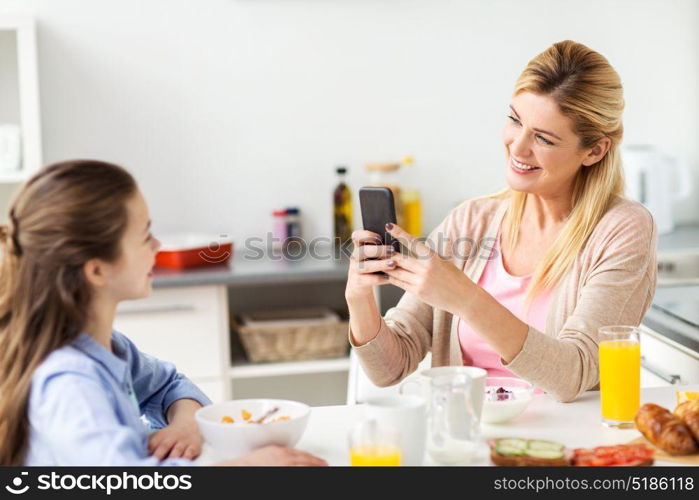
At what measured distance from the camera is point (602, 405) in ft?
4.83

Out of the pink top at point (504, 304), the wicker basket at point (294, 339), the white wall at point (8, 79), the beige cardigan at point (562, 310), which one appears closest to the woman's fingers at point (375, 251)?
the beige cardigan at point (562, 310)

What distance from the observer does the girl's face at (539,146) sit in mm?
1851

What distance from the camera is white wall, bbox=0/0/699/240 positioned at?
10.1 ft

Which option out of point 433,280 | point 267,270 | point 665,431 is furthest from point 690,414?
point 267,270

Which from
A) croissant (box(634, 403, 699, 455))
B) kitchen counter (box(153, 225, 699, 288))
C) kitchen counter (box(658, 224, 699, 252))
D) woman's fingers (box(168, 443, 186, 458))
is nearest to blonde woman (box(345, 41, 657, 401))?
croissant (box(634, 403, 699, 455))

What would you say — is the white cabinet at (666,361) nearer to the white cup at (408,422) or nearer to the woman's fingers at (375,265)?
the woman's fingers at (375,265)

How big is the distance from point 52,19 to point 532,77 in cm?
182

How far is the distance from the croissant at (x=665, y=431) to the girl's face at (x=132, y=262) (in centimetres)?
74

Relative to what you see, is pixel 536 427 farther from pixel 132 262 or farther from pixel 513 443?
pixel 132 262

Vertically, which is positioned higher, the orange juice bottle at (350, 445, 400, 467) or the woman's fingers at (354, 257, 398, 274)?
the woman's fingers at (354, 257, 398, 274)

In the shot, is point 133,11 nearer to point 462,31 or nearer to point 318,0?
point 318,0

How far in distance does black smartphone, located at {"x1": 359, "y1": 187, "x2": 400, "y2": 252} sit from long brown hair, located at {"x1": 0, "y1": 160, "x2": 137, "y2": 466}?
1.56ft

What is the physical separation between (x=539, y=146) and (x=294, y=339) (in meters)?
1.27

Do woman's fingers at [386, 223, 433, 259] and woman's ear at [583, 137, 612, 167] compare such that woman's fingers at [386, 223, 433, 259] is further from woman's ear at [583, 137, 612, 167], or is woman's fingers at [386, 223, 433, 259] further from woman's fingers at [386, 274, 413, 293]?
woman's ear at [583, 137, 612, 167]
